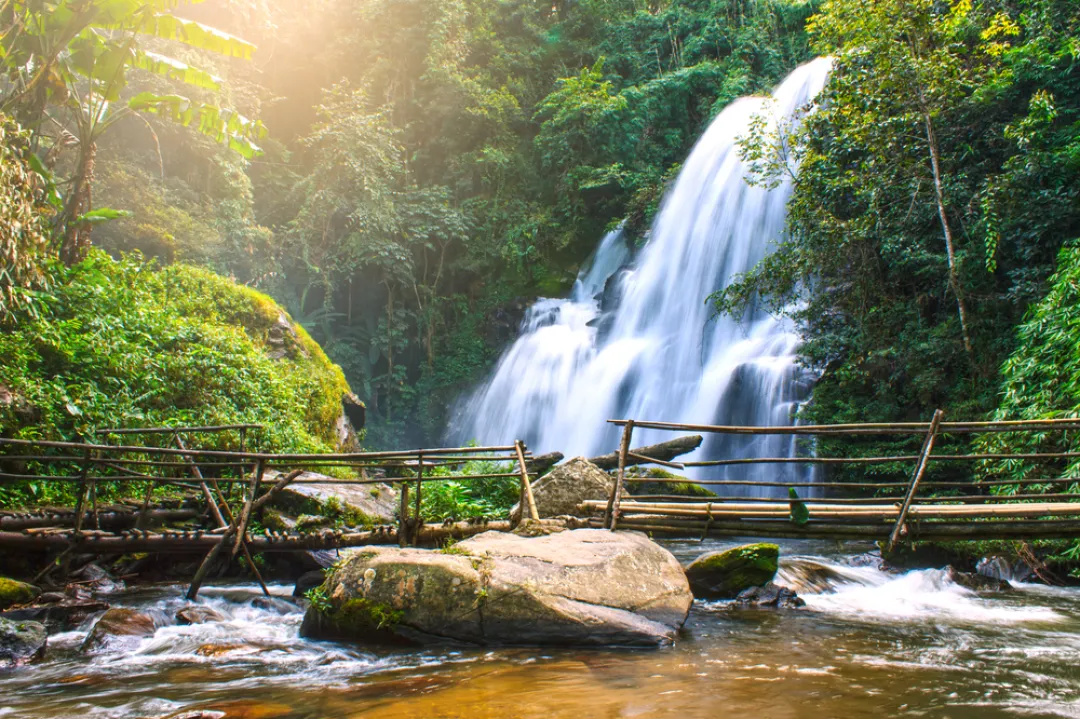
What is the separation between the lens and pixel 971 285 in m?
10.5

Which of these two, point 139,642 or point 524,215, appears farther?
point 524,215

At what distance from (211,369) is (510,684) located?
23.3 feet

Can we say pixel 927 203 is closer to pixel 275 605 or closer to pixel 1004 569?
pixel 1004 569

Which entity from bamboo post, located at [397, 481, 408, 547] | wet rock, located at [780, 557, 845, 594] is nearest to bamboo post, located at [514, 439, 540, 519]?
bamboo post, located at [397, 481, 408, 547]

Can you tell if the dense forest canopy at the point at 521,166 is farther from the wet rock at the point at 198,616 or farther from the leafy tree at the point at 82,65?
the wet rock at the point at 198,616

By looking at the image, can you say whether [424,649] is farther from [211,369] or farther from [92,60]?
[92,60]

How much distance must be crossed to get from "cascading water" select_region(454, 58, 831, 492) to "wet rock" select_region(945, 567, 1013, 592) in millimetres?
4937

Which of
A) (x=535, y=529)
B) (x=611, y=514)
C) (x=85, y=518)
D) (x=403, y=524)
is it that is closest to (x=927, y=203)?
(x=611, y=514)

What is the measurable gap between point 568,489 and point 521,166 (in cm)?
1866

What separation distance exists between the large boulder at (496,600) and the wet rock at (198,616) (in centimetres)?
97

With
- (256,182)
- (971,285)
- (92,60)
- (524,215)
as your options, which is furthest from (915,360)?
(256,182)

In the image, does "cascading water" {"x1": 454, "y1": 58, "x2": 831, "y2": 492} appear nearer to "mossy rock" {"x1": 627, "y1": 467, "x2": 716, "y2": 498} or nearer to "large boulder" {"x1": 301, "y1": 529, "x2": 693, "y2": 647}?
"mossy rock" {"x1": 627, "y1": 467, "x2": 716, "y2": 498}

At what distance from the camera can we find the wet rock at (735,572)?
6043 millimetres

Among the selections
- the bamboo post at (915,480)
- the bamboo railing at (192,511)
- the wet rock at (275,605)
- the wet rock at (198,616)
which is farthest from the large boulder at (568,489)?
the wet rock at (198,616)
